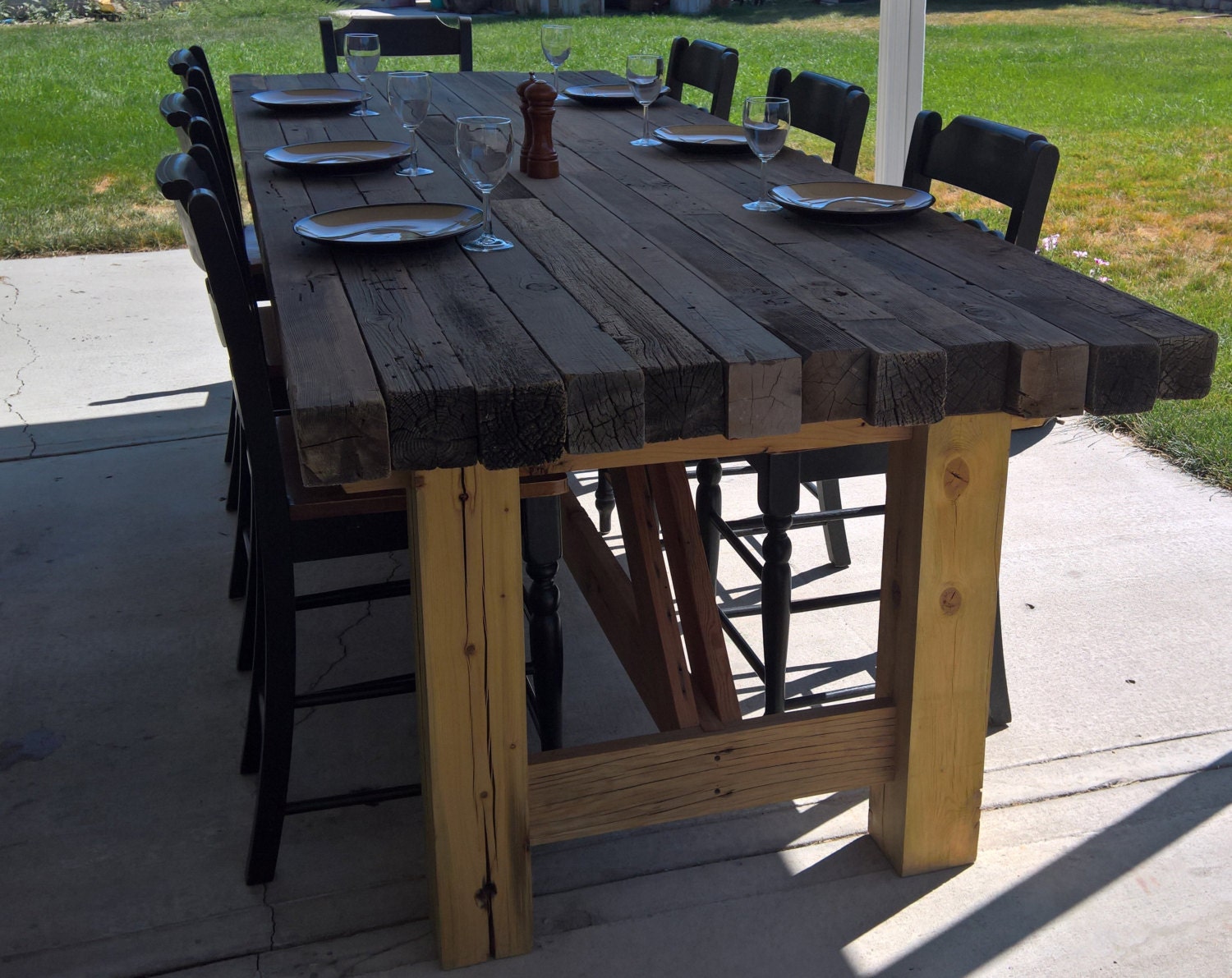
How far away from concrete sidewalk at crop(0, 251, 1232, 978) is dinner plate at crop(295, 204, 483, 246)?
33.6 inches

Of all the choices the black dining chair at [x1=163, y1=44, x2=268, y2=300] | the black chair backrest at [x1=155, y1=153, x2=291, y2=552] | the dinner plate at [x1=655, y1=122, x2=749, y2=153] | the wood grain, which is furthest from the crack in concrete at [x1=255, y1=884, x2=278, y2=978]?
the dinner plate at [x1=655, y1=122, x2=749, y2=153]

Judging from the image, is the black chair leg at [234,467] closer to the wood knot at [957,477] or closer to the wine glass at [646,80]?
the wine glass at [646,80]

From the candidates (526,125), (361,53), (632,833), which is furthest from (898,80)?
(632,833)

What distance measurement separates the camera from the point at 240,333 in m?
1.56

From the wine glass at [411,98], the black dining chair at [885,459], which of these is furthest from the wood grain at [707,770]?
the wine glass at [411,98]

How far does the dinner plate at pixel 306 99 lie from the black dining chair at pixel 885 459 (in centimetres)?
150

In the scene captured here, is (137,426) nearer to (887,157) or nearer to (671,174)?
(671,174)

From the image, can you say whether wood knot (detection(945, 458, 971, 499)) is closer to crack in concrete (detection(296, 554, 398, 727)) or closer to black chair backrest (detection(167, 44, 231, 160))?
crack in concrete (detection(296, 554, 398, 727))

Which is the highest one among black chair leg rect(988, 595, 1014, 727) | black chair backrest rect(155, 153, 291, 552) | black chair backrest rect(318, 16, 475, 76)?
black chair backrest rect(318, 16, 475, 76)

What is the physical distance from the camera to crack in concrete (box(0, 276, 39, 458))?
348 cm

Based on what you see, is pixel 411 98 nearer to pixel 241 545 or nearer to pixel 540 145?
pixel 540 145

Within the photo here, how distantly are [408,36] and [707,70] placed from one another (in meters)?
1.31

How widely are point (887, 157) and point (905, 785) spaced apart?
2454 mm

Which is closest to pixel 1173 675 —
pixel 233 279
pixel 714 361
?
pixel 714 361
